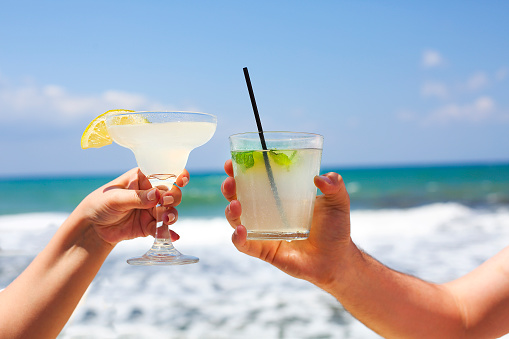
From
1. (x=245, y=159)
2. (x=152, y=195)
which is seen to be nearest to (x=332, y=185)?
(x=245, y=159)

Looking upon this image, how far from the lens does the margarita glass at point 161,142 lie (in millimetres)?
2033

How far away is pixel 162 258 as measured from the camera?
2.08m

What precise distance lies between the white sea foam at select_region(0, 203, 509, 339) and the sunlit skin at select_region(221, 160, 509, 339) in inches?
95.3

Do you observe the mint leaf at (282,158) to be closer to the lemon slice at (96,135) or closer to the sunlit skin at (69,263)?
the sunlit skin at (69,263)

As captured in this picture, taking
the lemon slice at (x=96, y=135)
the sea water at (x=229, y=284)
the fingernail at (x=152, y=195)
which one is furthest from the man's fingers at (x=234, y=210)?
the sea water at (x=229, y=284)

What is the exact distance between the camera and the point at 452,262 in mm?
7520

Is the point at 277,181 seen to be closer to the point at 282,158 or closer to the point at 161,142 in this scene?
the point at 282,158

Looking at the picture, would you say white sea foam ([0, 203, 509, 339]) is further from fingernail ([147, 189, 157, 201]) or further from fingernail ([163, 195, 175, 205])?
fingernail ([147, 189, 157, 201])

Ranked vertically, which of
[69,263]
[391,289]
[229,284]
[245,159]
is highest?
[245,159]

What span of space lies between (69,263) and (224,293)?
3886 mm

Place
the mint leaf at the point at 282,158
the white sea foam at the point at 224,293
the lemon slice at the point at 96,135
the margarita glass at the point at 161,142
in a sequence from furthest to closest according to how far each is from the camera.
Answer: the white sea foam at the point at 224,293 → the lemon slice at the point at 96,135 → the margarita glass at the point at 161,142 → the mint leaf at the point at 282,158

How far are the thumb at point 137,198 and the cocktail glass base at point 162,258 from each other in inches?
9.2

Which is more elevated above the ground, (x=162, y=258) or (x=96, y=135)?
(x=96, y=135)

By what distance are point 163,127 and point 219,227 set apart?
10.6 m
